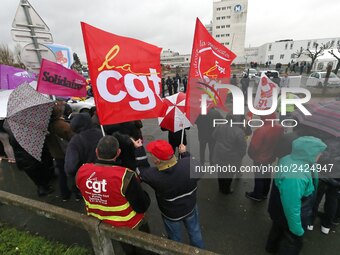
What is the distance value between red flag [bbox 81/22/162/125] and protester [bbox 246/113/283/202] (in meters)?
1.72

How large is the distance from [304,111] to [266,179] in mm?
1355

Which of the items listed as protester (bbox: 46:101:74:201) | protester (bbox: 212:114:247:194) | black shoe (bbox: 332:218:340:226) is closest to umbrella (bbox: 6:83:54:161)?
protester (bbox: 46:101:74:201)

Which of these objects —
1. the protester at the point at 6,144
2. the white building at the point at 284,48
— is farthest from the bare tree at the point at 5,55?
the white building at the point at 284,48

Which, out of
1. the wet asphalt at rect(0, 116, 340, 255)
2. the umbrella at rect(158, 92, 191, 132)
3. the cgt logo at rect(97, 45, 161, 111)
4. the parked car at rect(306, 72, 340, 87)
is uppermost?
the cgt logo at rect(97, 45, 161, 111)

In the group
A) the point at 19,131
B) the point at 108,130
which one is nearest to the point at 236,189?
the point at 108,130

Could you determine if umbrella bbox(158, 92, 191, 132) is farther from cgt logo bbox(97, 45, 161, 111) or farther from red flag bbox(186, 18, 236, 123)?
cgt logo bbox(97, 45, 161, 111)

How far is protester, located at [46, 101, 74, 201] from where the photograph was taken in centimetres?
348

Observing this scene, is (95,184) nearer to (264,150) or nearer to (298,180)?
(298,180)

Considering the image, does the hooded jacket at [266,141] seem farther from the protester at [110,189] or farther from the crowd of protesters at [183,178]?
the protester at [110,189]

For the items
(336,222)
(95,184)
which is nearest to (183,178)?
(95,184)

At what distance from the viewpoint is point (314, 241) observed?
2.81 meters

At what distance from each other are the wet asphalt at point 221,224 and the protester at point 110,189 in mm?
1208

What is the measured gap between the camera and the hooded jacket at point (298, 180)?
1991 millimetres

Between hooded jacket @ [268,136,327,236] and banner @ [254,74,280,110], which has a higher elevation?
banner @ [254,74,280,110]
